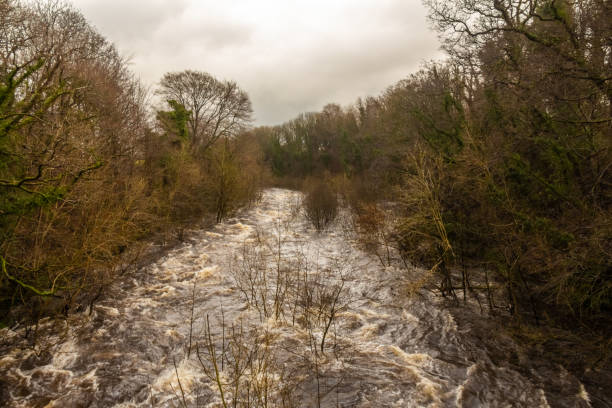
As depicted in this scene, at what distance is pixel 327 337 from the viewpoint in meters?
6.54

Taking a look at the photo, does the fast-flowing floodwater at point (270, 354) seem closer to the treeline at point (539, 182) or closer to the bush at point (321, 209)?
the treeline at point (539, 182)

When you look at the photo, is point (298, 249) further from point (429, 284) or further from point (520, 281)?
point (520, 281)

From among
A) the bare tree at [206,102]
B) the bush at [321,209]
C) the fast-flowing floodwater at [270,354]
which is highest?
the bare tree at [206,102]

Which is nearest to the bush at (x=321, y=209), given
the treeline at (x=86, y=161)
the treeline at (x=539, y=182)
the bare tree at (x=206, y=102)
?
the treeline at (x=86, y=161)

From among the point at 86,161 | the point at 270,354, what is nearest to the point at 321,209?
→ the point at 270,354

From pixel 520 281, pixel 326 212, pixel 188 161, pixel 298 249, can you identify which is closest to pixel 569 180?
pixel 520 281

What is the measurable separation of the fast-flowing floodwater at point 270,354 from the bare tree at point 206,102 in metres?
17.8

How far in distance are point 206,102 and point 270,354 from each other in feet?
78.1

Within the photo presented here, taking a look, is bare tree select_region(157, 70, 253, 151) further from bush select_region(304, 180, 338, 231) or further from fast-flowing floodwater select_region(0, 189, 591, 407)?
fast-flowing floodwater select_region(0, 189, 591, 407)

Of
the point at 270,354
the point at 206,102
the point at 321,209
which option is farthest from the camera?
the point at 206,102

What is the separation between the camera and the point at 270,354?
5.89 meters

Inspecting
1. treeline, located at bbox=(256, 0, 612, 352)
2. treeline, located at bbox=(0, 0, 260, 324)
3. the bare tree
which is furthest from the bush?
the bare tree

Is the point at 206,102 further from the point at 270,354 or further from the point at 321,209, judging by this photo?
the point at 270,354

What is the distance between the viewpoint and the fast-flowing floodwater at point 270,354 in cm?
485
